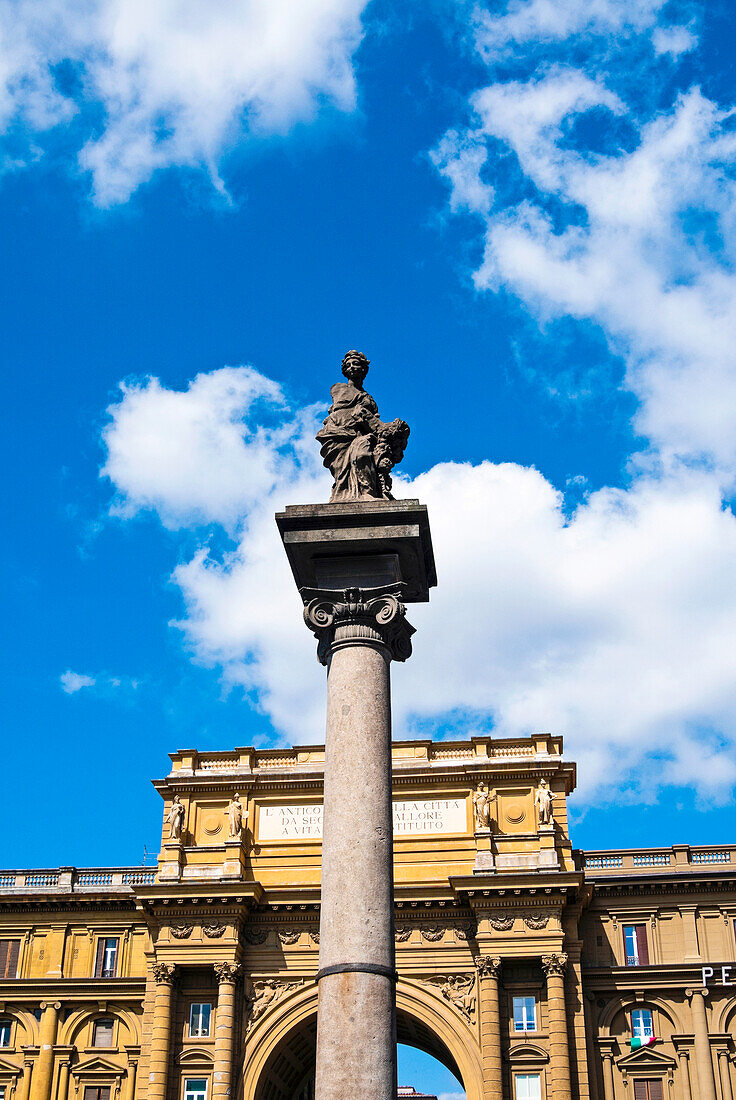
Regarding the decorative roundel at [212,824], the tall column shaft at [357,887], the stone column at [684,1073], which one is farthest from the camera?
the decorative roundel at [212,824]

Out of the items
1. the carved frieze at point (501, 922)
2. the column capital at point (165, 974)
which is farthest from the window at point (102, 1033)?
the carved frieze at point (501, 922)

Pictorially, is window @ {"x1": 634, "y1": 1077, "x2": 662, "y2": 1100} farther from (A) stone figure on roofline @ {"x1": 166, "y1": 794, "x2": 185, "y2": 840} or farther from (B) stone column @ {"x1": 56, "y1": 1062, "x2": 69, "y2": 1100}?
(B) stone column @ {"x1": 56, "y1": 1062, "x2": 69, "y2": 1100}

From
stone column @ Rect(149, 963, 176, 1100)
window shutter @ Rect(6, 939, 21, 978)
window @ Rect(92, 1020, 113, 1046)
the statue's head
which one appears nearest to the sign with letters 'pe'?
stone column @ Rect(149, 963, 176, 1100)

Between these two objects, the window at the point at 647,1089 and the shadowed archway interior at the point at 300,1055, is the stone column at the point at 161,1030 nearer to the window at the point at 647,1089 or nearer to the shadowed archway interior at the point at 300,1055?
the shadowed archway interior at the point at 300,1055

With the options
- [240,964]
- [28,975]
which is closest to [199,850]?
[240,964]

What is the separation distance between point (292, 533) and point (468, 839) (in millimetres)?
39461

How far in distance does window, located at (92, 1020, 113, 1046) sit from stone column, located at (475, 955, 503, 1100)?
16.7 metres

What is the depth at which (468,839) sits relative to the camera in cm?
5509

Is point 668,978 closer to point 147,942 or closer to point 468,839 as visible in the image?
point 468,839

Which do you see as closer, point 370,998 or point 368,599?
point 370,998

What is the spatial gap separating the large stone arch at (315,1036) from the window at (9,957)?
1266cm

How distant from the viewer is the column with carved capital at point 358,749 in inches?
592

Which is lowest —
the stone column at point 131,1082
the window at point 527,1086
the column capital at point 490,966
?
the window at point 527,1086

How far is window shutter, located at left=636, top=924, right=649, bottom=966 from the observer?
54469mm
